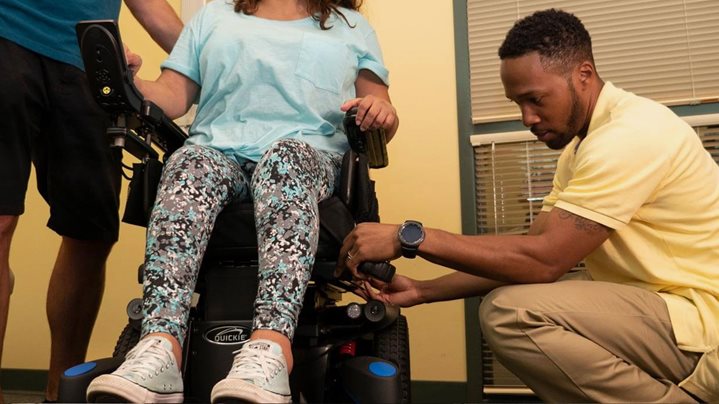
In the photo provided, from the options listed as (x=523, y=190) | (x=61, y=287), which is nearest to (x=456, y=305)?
(x=523, y=190)

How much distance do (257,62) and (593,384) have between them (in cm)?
102

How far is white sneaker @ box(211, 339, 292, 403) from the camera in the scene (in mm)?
881

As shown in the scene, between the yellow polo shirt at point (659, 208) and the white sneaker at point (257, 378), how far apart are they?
637 millimetres

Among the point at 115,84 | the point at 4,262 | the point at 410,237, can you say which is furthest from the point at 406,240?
the point at 4,262

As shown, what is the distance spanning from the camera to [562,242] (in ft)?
3.96

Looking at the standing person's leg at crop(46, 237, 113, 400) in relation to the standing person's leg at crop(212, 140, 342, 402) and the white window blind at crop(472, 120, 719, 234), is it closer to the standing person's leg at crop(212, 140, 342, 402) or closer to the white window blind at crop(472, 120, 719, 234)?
the standing person's leg at crop(212, 140, 342, 402)

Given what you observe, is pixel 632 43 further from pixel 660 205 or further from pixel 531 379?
pixel 531 379

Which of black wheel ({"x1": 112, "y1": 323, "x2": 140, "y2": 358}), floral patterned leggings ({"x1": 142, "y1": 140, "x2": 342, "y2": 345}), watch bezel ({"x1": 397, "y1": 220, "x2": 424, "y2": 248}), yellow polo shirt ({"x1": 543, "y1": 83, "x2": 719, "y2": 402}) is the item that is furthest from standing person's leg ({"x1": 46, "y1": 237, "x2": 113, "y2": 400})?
yellow polo shirt ({"x1": 543, "y1": 83, "x2": 719, "y2": 402})

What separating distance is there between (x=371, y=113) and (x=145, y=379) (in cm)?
67

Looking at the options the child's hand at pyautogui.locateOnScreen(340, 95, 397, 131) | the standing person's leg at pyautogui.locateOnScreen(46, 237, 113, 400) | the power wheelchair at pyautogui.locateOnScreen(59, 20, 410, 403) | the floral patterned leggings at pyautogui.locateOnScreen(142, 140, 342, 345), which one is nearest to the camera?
the floral patterned leggings at pyautogui.locateOnScreen(142, 140, 342, 345)

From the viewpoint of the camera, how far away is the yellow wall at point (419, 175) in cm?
215

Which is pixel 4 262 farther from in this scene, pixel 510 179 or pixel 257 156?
pixel 510 179

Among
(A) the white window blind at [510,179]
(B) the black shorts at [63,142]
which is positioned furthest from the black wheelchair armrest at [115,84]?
(A) the white window blind at [510,179]

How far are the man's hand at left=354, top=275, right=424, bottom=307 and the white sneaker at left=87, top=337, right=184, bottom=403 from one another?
24.4 inches
